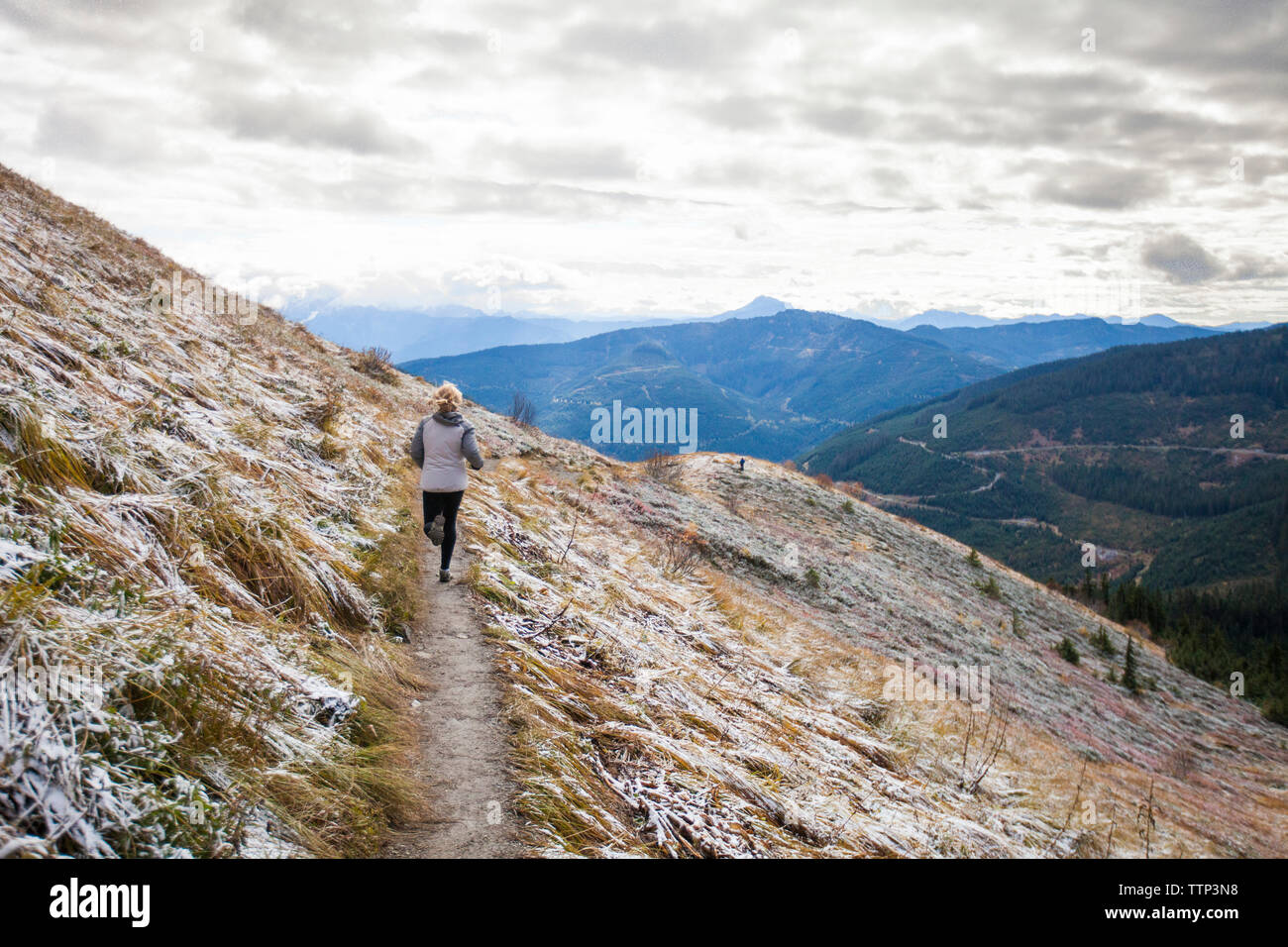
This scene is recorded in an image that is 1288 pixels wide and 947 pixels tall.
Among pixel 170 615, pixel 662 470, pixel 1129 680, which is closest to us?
pixel 170 615

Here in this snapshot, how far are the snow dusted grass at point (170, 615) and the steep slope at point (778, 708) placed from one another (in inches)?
53.9

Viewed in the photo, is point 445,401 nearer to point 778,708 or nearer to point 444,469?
point 444,469

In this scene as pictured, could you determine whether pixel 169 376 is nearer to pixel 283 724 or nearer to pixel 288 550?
pixel 288 550

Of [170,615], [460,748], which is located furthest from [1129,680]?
[170,615]

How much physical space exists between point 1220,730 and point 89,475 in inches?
1730

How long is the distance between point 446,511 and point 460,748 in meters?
4.24

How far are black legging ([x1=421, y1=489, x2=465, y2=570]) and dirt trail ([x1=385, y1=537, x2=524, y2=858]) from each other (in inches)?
38.7

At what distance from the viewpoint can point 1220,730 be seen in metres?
31.2

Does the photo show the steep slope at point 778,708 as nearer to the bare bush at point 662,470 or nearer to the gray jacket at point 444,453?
the bare bush at point 662,470

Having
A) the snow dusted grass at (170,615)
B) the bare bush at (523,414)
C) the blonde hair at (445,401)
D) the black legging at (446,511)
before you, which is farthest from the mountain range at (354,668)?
the bare bush at (523,414)

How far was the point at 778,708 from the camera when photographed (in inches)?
358
